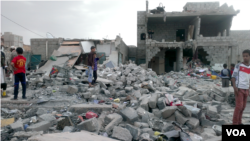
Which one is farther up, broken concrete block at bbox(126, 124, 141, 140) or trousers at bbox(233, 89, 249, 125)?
trousers at bbox(233, 89, 249, 125)

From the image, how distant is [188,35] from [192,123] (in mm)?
14278

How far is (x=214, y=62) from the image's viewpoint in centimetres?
1373

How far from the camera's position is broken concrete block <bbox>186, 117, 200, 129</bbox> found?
3445 mm

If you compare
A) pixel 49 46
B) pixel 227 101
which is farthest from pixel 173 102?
pixel 49 46

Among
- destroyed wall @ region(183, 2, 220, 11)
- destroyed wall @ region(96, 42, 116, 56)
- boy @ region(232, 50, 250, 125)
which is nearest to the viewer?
boy @ region(232, 50, 250, 125)

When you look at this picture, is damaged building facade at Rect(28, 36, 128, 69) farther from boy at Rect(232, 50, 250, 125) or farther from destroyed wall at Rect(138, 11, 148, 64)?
boy at Rect(232, 50, 250, 125)

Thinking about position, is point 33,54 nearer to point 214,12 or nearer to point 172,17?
point 172,17

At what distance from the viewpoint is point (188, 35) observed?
16062mm

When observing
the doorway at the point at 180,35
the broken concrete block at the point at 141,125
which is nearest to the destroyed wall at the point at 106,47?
the doorway at the point at 180,35

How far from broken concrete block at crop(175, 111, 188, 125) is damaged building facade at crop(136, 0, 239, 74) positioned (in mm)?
10515

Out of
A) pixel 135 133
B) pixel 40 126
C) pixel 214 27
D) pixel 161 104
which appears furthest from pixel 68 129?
pixel 214 27

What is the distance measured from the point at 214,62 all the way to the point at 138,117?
12.7 m

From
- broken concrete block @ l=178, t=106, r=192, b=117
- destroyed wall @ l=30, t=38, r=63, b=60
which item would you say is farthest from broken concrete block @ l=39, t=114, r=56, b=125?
destroyed wall @ l=30, t=38, r=63, b=60

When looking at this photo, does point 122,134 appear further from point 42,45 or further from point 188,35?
point 188,35
